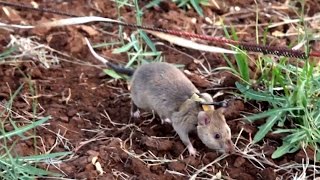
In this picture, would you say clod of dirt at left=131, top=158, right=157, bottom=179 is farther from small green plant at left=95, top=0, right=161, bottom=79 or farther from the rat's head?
small green plant at left=95, top=0, right=161, bottom=79

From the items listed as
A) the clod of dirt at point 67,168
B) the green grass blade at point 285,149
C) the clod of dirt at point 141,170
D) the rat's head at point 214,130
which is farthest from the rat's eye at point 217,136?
the clod of dirt at point 67,168

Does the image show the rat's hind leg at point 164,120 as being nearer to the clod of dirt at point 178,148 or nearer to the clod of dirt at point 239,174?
the clod of dirt at point 178,148

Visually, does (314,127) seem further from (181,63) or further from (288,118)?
(181,63)

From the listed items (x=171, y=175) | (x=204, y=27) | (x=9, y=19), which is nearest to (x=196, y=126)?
(x=171, y=175)

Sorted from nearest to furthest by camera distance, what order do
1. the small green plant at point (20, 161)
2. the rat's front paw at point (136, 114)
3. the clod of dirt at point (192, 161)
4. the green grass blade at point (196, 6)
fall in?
1. the small green plant at point (20, 161)
2. the clod of dirt at point (192, 161)
3. the rat's front paw at point (136, 114)
4. the green grass blade at point (196, 6)

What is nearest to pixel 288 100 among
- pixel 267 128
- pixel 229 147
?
pixel 267 128

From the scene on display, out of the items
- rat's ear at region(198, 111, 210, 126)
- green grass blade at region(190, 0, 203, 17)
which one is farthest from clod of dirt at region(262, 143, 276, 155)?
green grass blade at region(190, 0, 203, 17)
